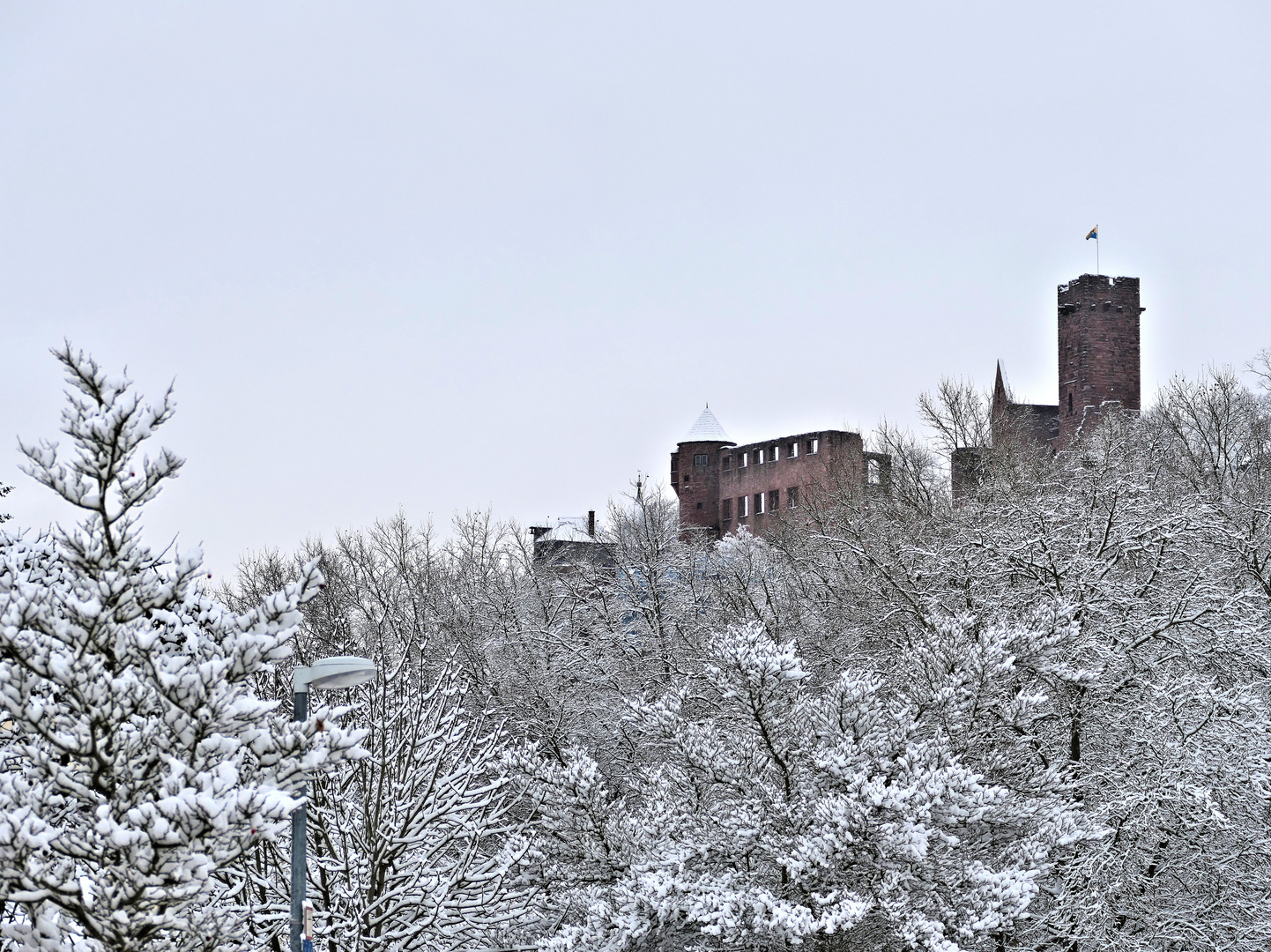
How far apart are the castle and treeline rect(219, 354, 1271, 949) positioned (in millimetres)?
15383

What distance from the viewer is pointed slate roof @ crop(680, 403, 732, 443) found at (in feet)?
324

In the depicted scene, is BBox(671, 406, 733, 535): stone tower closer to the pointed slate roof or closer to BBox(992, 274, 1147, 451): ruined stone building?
the pointed slate roof

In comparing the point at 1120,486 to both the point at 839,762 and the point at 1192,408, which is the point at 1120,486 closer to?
the point at 839,762

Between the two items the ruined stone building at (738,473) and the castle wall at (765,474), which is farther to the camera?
the ruined stone building at (738,473)

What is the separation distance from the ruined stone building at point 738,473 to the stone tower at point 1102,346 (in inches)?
671

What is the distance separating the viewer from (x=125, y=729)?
7.68 m

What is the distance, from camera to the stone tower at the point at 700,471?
97062 millimetres

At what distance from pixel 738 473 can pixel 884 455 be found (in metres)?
45.8

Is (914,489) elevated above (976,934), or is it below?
above

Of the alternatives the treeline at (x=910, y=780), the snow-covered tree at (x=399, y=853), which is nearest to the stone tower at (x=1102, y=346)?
the treeline at (x=910, y=780)

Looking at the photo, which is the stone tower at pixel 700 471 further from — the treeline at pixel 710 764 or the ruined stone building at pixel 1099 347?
the treeline at pixel 710 764

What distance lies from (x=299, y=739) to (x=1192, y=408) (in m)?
48.6

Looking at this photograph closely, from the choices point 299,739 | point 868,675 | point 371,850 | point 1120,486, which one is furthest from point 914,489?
point 299,739

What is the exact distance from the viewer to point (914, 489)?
39.1m
